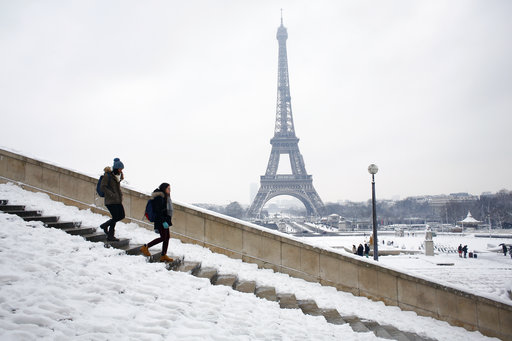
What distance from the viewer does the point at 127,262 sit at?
A: 545cm

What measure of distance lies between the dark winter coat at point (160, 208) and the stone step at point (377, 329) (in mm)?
3998

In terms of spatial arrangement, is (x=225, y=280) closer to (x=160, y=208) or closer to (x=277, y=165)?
(x=160, y=208)

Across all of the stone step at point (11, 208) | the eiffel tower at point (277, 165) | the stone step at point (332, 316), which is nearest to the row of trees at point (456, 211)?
the eiffel tower at point (277, 165)

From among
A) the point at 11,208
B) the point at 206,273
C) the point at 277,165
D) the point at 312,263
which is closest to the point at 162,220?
the point at 206,273

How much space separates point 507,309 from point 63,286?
9063mm

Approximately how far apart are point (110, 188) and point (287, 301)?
12.9 ft

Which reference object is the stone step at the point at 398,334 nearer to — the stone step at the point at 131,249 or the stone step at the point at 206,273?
the stone step at the point at 206,273

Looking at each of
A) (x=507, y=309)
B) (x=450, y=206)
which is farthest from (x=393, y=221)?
(x=507, y=309)

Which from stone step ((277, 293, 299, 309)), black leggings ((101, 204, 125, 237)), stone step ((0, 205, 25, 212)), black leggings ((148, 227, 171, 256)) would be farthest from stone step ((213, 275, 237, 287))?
stone step ((0, 205, 25, 212))

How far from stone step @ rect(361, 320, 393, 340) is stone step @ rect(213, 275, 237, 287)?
8.06ft

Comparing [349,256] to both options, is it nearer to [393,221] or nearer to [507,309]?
[507,309]

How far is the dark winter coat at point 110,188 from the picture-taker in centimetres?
643

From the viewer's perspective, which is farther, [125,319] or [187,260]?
[187,260]

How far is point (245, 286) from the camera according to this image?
233 inches
